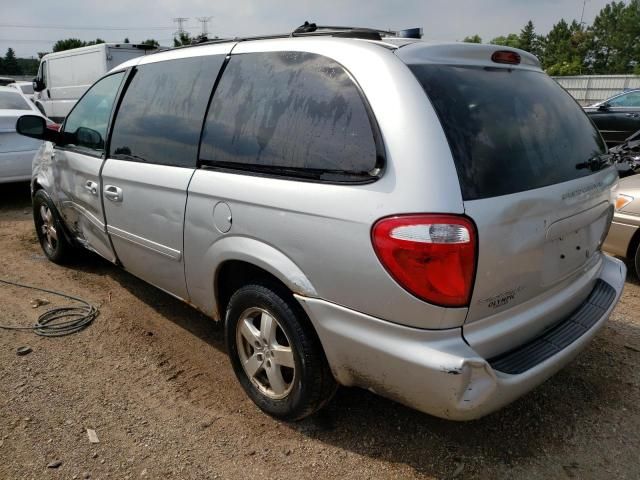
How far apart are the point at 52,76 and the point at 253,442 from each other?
52.5ft

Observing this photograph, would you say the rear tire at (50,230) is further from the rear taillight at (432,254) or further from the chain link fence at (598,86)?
the chain link fence at (598,86)

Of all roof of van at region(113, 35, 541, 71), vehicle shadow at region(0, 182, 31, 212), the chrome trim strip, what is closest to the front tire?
the chrome trim strip

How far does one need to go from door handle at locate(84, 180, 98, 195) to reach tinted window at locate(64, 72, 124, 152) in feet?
0.79

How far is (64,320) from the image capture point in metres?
3.76

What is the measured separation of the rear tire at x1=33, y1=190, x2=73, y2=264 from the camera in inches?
176

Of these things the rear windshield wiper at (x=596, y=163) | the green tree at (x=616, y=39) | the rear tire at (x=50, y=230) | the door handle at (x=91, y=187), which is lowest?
the rear tire at (x=50, y=230)

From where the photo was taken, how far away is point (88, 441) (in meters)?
2.51

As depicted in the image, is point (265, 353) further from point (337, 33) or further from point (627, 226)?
point (627, 226)

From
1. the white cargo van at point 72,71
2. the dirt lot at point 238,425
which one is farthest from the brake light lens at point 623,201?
the white cargo van at point 72,71

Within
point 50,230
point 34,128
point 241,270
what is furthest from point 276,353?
point 50,230

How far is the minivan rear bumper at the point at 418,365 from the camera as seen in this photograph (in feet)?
6.18

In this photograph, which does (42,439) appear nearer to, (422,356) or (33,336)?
(33,336)

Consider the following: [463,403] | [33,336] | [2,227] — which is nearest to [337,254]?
[463,403]

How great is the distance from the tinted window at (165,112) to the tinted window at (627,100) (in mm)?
11072
